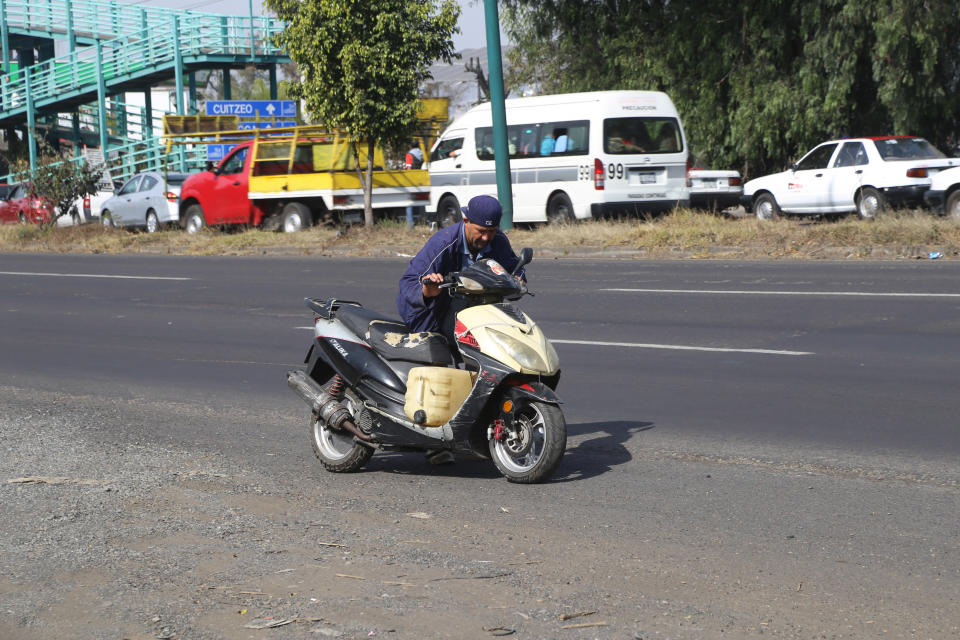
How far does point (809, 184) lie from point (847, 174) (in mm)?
1020

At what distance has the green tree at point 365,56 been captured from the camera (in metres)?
23.8

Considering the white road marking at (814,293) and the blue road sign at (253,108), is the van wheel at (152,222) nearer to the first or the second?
the blue road sign at (253,108)

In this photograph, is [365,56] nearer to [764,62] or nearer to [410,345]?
[764,62]

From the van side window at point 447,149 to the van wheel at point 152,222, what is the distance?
24.2 feet

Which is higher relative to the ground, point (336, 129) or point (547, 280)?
point (336, 129)

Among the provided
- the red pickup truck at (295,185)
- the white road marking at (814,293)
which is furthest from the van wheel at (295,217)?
the white road marking at (814,293)

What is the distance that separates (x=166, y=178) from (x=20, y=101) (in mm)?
23822

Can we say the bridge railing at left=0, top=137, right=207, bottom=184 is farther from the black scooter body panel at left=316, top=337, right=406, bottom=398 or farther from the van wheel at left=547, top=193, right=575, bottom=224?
the black scooter body panel at left=316, top=337, right=406, bottom=398

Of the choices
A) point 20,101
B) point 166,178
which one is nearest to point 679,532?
point 166,178

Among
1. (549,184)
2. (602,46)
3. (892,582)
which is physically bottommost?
(892,582)

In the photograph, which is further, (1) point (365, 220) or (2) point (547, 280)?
(1) point (365, 220)

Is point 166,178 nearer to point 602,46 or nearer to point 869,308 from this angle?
point 602,46

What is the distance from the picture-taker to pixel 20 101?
48938 mm

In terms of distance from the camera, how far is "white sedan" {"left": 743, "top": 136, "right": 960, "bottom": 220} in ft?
70.1
